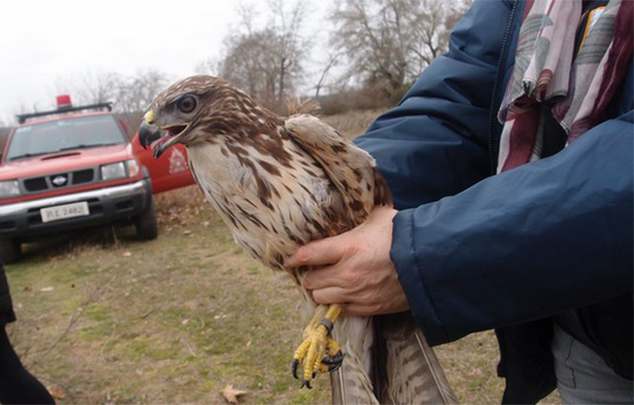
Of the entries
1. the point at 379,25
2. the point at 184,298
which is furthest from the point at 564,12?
the point at 379,25

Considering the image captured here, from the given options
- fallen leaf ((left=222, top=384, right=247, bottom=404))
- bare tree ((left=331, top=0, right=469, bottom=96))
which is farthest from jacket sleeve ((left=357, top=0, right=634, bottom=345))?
bare tree ((left=331, top=0, right=469, bottom=96))

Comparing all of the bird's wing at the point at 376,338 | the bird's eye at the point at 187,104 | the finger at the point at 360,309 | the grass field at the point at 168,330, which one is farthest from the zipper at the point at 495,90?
the grass field at the point at 168,330

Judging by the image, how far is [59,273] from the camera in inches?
275

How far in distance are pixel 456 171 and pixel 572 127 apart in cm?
60

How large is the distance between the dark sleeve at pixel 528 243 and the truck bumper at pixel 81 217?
6871 millimetres

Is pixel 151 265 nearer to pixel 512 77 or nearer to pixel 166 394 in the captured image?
pixel 166 394

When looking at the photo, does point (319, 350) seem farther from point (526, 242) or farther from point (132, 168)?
point (132, 168)

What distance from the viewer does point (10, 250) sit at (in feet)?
25.5

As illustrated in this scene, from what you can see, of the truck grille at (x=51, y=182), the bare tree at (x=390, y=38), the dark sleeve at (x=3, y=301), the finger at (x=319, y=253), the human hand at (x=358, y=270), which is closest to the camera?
the human hand at (x=358, y=270)

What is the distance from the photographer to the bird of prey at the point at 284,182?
1.71 m

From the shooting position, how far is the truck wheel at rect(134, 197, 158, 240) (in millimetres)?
8000

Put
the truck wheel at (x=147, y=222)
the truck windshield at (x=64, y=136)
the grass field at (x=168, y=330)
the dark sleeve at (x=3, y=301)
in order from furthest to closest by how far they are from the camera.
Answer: the truck windshield at (x=64, y=136) < the truck wheel at (x=147, y=222) < the grass field at (x=168, y=330) < the dark sleeve at (x=3, y=301)

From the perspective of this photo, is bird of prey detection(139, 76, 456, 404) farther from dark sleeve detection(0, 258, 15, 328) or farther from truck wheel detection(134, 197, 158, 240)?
truck wheel detection(134, 197, 158, 240)

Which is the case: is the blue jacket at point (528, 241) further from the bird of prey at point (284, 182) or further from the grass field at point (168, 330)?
the grass field at point (168, 330)
